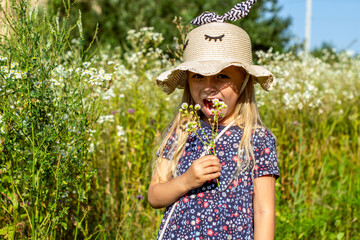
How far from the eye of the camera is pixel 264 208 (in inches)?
71.2

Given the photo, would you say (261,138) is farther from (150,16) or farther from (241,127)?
(150,16)

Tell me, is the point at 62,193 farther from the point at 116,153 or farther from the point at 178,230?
the point at 116,153

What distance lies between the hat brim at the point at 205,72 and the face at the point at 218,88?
8cm

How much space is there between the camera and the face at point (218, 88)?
1933mm

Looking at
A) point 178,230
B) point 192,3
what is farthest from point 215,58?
point 192,3

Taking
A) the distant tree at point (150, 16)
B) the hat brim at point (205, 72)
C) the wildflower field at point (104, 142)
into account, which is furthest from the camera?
the distant tree at point (150, 16)

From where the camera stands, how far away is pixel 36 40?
197 centimetres

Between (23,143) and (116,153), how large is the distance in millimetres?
1187

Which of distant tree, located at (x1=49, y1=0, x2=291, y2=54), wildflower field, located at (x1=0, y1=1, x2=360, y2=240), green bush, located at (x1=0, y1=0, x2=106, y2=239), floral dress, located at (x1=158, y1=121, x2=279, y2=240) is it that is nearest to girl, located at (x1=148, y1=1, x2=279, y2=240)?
floral dress, located at (x1=158, y1=121, x2=279, y2=240)

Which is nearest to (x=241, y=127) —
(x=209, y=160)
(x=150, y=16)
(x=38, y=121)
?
(x=209, y=160)

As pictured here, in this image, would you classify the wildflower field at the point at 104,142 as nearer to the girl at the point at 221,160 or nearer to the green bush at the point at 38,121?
the green bush at the point at 38,121

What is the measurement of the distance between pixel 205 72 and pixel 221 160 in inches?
16.3

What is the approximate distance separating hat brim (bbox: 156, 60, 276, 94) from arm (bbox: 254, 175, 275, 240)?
0.51 meters

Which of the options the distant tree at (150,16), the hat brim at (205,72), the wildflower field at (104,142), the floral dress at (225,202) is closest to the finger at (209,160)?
the floral dress at (225,202)
